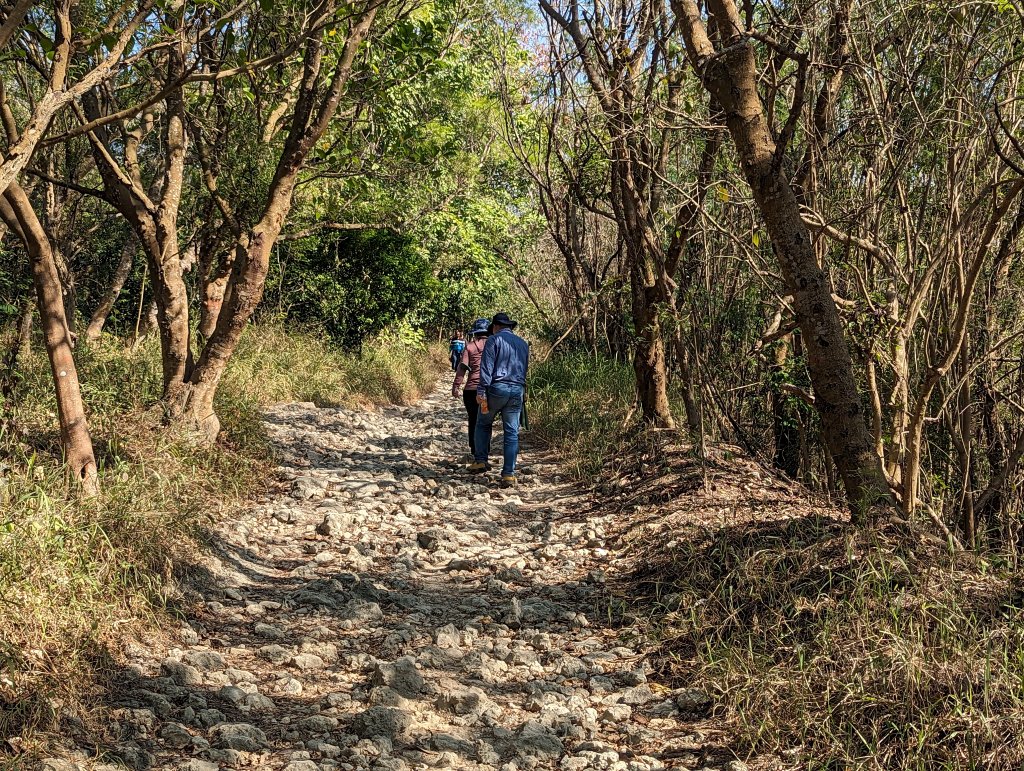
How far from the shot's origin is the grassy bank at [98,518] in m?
3.74

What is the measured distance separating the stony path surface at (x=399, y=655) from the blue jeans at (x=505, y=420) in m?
1.03

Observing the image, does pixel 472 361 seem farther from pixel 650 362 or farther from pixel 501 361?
pixel 650 362

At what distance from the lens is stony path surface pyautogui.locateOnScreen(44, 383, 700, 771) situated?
3.66 meters

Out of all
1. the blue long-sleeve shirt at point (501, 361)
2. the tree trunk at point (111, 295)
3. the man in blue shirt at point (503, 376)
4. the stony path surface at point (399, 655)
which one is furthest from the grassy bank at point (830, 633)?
the tree trunk at point (111, 295)

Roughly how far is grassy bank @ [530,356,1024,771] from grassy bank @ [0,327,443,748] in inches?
115

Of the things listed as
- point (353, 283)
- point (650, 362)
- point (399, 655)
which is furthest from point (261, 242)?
point (353, 283)

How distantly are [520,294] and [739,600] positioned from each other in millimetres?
34134

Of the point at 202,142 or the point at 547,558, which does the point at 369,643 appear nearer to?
the point at 547,558

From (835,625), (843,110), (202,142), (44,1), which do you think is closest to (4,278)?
(202,142)

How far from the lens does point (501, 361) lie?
9.56 m

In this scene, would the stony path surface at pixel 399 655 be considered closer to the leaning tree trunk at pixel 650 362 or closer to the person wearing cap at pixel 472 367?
the leaning tree trunk at pixel 650 362

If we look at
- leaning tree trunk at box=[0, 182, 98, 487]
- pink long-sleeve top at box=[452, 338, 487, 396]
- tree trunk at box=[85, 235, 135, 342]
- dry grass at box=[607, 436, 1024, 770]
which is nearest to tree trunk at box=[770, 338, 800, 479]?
dry grass at box=[607, 436, 1024, 770]

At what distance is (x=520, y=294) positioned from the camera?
38562mm

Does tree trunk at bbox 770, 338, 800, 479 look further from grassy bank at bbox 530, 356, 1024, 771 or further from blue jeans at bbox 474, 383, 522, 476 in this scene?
blue jeans at bbox 474, 383, 522, 476
